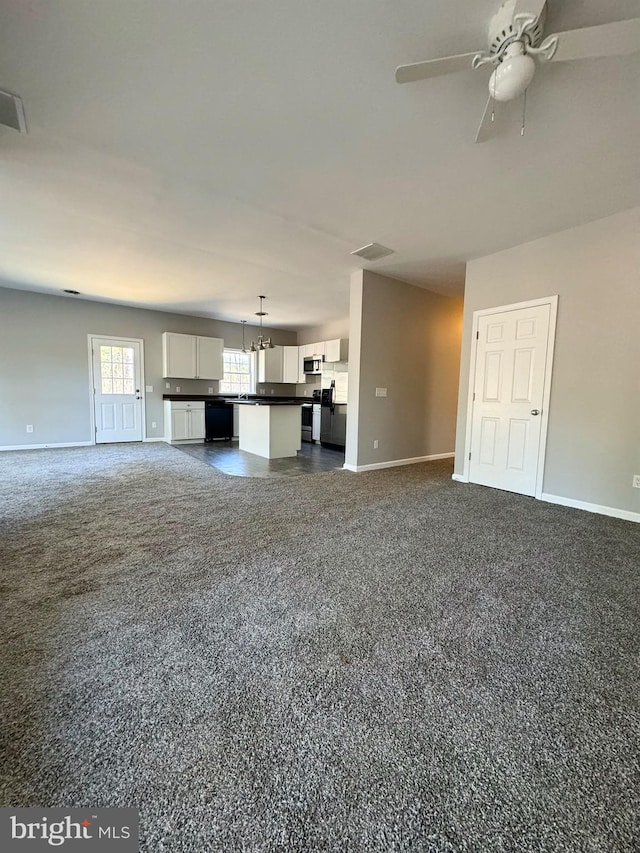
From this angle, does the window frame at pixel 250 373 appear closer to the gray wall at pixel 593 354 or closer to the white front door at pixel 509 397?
the white front door at pixel 509 397

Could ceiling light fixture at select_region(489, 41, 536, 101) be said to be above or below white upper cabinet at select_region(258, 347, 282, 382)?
above

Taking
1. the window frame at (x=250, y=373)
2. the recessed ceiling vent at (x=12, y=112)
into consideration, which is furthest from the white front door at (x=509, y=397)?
the window frame at (x=250, y=373)

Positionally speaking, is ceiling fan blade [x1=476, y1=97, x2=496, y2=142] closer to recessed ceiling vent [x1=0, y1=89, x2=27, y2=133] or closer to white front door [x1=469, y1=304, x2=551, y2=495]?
white front door [x1=469, y1=304, x2=551, y2=495]

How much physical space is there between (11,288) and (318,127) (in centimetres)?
612

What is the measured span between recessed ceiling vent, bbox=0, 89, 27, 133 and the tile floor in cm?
348

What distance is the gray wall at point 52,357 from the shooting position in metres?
5.75

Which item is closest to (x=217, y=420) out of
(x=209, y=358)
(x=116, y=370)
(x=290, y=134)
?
(x=209, y=358)

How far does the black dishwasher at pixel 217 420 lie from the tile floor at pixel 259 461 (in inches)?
17.7

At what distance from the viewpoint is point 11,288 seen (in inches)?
223

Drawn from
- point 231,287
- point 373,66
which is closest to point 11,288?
point 231,287

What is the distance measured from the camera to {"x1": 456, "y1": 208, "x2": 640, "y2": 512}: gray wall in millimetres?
3096

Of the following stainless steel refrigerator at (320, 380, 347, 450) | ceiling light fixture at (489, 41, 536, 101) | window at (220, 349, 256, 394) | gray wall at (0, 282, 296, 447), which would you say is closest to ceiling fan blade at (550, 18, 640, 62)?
ceiling light fixture at (489, 41, 536, 101)

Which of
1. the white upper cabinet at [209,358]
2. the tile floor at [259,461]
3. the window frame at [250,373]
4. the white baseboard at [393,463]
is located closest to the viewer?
the tile floor at [259,461]
